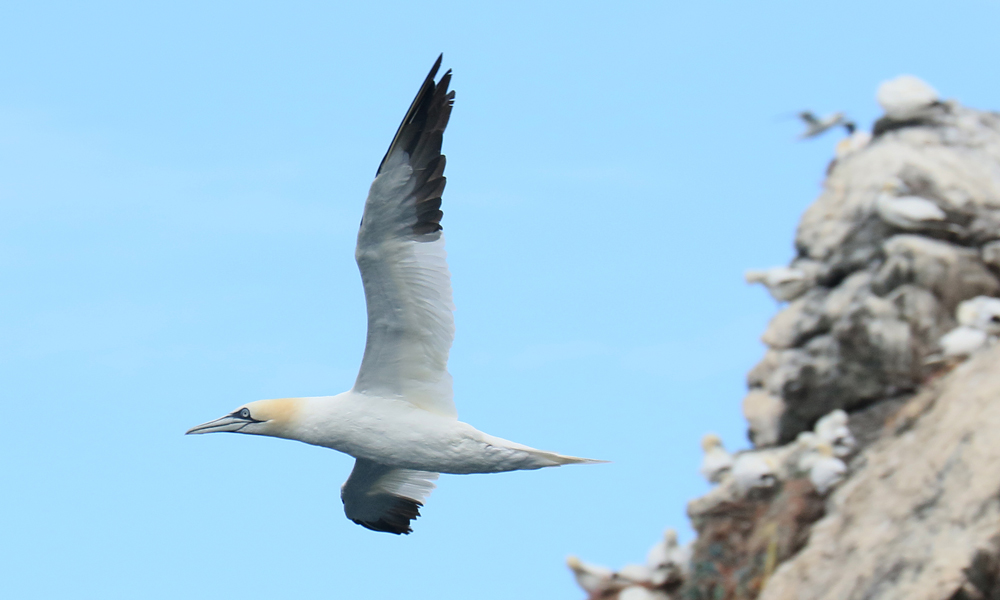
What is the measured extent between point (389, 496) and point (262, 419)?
1.81 metres

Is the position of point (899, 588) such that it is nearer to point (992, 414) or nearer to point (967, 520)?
point (967, 520)

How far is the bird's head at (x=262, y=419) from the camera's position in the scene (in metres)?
9.64

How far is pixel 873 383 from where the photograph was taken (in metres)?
9.53

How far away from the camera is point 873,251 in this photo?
32.8 ft

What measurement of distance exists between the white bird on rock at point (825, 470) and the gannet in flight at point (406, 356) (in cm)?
167

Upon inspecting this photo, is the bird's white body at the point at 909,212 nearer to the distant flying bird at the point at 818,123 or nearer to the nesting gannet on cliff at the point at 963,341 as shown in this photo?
the nesting gannet on cliff at the point at 963,341

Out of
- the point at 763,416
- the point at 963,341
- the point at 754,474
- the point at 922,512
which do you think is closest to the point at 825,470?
the point at 754,474

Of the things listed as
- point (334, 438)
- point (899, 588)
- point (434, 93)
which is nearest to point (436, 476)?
point (334, 438)

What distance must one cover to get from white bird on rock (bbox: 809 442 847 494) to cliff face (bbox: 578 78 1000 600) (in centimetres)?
1

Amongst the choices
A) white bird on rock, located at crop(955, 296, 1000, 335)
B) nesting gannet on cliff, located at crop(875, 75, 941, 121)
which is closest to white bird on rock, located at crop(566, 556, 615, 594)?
white bird on rock, located at crop(955, 296, 1000, 335)

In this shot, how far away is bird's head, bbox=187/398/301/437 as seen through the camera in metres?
9.64

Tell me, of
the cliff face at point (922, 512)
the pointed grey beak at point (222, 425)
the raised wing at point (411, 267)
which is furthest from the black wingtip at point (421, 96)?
the cliff face at point (922, 512)

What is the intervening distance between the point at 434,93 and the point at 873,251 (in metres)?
3.94

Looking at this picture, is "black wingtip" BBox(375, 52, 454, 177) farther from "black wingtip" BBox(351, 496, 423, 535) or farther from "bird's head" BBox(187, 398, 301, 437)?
"black wingtip" BBox(351, 496, 423, 535)
